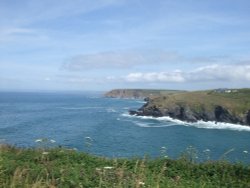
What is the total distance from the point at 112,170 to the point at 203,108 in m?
115


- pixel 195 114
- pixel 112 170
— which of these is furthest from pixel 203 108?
pixel 112 170

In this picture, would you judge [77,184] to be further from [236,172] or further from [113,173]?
[236,172]

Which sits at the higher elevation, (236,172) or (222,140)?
(236,172)

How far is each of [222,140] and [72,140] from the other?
31202 mm

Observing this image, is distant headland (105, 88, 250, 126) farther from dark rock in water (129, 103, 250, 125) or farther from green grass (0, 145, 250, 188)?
green grass (0, 145, 250, 188)

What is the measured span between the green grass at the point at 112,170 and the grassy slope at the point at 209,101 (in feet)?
354

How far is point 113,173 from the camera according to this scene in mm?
A: 7676

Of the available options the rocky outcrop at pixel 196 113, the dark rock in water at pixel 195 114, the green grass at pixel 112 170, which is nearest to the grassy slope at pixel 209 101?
the rocky outcrop at pixel 196 113

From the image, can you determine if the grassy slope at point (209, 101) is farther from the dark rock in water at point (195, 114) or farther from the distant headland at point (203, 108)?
the dark rock in water at point (195, 114)

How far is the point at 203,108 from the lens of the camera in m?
121

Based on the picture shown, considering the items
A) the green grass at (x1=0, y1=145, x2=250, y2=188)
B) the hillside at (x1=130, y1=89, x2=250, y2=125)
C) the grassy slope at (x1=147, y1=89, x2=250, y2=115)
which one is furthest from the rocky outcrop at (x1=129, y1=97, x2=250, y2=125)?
the green grass at (x1=0, y1=145, x2=250, y2=188)

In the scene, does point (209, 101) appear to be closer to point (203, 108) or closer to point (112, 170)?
point (203, 108)

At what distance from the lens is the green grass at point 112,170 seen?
25.9 feet

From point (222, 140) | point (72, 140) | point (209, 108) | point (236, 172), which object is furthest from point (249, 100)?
point (236, 172)
